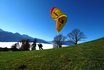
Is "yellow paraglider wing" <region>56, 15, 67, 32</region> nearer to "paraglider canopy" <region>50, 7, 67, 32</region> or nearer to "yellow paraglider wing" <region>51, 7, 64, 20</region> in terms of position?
"paraglider canopy" <region>50, 7, 67, 32</region>

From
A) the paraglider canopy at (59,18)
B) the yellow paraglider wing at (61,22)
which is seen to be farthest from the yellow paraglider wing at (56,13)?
the yellow paraglider wing at (61,22)

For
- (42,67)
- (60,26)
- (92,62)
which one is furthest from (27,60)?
(92,62)

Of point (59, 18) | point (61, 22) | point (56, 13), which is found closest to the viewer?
point (59, 18)

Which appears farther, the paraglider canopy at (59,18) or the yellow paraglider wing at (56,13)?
the yellow paraglider wing at (56,13)

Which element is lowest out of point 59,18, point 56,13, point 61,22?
point 61,22

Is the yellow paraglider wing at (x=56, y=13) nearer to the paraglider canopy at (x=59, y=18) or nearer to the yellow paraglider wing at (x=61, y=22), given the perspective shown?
the paraglider canopy at (x=59, y=18)

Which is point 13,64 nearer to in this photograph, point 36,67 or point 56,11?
point 36,67

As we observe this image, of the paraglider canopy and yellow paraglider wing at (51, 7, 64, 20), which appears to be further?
yellow paraglider wing at (51, 7, 64, 20)

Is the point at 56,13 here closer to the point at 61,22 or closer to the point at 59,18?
the point at 59,18

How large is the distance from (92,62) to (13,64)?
11612 millimetres

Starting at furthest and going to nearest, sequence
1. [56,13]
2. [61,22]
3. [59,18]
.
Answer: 1. [56,13]
2. [61,22]
3. [59,18]

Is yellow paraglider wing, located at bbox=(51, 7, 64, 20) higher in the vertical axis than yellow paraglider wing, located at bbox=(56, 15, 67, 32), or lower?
higher

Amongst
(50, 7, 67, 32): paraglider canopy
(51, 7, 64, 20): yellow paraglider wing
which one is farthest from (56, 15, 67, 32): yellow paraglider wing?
(51, 7, 64, 20): yellow paraglider wing

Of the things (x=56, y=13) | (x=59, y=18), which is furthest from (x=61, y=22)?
(x=56, y=13)
